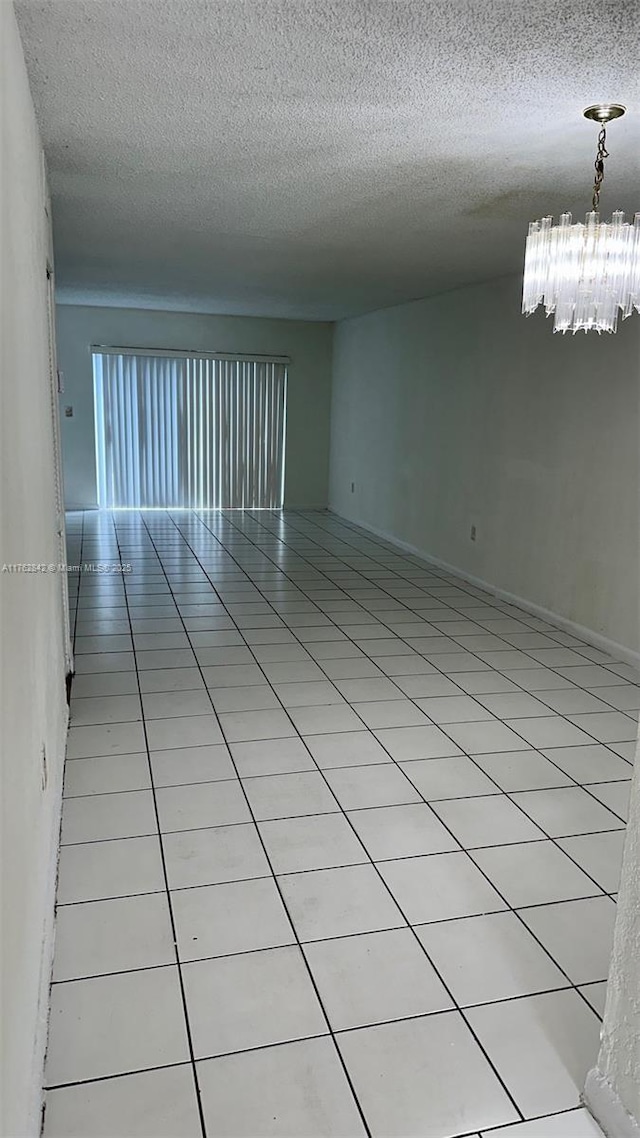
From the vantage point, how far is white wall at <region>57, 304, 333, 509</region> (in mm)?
8227

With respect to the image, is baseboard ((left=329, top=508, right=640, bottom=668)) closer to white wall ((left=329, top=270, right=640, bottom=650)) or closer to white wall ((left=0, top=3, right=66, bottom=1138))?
white wall ((left=329, top=270, right=640, bottom=650))

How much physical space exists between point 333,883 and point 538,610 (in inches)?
127

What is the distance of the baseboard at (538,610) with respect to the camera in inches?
167

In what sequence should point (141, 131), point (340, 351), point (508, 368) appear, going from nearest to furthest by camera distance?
point (141, 131) < point (508, 368) < point (340, 351)

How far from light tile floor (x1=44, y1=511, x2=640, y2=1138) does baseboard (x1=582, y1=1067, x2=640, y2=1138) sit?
0.09 ft

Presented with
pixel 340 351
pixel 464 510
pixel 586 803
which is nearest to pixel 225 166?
pixel 586 803

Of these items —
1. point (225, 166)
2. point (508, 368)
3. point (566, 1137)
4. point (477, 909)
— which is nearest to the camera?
point (566, 1137)

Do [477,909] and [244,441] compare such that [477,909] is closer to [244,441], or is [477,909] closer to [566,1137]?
[566,1137]

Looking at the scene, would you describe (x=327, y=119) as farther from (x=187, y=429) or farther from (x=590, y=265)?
(x=187, y=429)

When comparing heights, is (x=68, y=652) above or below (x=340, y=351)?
below

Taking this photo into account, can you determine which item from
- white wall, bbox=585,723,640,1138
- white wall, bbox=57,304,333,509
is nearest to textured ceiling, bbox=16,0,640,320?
white wall, bbox=585,723,640,1138

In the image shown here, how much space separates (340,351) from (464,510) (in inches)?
139

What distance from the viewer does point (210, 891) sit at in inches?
85.6

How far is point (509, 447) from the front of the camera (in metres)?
5.33
